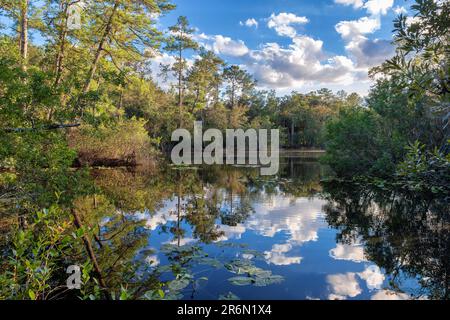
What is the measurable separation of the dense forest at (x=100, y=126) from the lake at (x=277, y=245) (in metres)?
0.39

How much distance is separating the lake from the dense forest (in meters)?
0.39

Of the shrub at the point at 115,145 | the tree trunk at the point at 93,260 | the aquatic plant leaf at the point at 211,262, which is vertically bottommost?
the aquatic plant leaf at the point at 211,262

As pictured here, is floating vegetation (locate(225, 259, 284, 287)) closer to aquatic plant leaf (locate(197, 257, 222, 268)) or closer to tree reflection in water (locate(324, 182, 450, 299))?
aquatic plant leaf (locate(197, 257, 222, 268))

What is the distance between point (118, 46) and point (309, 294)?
1549 centimetres

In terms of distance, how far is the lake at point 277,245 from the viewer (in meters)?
4.03

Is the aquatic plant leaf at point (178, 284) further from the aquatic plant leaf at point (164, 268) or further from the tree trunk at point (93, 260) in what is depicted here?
the tree trunk at point (93, 260)

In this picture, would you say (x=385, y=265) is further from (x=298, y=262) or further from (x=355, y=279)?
(x=298, y=262)

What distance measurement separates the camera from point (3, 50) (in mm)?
10250

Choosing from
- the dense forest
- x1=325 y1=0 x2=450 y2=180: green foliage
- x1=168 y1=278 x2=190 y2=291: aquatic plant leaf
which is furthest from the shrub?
x1=168 y1=278 x2=190 y2=291: aquatic plant leaf

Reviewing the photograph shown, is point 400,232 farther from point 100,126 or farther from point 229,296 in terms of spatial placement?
point 100,126

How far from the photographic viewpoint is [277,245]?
572cm

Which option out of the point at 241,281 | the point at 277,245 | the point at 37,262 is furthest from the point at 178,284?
the point at 277,245

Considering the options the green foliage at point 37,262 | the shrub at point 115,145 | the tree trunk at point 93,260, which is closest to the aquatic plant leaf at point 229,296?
the tree trunk at point 93,260

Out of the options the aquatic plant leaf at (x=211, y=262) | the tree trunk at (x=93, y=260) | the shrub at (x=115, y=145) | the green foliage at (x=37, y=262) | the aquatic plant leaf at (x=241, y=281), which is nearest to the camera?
the green foliage at (x=37, y=262)
